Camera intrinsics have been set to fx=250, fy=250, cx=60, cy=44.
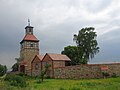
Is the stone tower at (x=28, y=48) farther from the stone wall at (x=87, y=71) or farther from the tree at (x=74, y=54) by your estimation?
the stone wall at (x=87, y=71)

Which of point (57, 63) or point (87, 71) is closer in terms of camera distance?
point (87, 71)

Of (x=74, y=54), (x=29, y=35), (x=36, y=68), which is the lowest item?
(x=36, y=68)

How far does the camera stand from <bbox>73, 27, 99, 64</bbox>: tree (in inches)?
2266

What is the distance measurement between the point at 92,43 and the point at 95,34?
225cm

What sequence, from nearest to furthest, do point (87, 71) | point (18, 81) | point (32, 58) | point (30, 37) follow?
point (18, 81) < point (87, 71) < point (32, 58) < point (30, 37)

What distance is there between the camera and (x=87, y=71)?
38219mm

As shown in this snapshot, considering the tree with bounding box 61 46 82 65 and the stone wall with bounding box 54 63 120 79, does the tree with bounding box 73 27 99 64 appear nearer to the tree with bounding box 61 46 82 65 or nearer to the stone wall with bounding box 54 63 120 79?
the tree with bounding box 61 46 82 65

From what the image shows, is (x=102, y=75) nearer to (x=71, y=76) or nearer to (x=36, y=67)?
(x=71, y=76)

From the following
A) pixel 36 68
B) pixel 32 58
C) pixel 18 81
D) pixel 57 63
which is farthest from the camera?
pixel 32 58

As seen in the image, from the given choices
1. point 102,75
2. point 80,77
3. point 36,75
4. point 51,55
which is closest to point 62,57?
point 51,55

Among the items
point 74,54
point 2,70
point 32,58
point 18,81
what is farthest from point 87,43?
point 18,81

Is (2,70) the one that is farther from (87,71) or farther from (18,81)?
(18,81)

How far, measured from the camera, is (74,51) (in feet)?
183

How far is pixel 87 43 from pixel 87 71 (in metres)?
20.0
